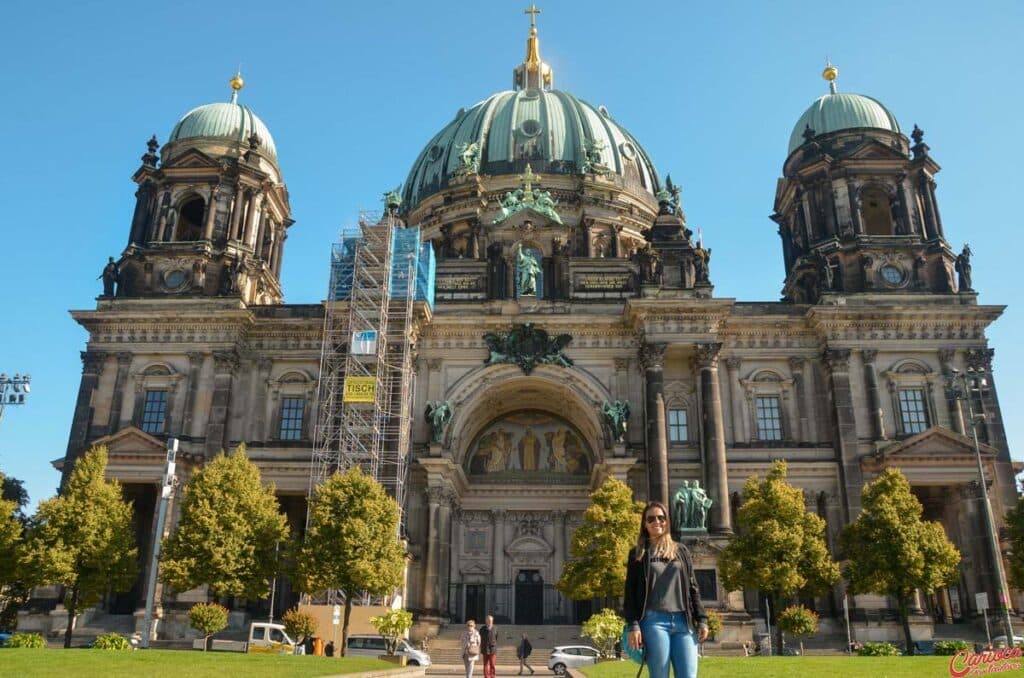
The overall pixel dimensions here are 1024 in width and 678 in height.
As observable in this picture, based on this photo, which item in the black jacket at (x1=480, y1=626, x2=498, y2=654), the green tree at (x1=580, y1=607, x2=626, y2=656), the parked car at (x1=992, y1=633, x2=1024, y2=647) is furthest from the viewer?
the parked car at (x1=992, y1=633, x2=1024, y2=647)

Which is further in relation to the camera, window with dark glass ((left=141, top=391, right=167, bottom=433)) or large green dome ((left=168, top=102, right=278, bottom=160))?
large green dome ((left=168, top=102, right=278, bottom=160))

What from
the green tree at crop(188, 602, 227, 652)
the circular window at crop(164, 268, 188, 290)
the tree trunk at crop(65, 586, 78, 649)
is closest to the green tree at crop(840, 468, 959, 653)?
the green tree at crop(188, 602, 227, 652)

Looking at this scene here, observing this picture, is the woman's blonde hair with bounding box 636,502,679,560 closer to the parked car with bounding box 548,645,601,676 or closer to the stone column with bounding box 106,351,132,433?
the parked car with bounding box 548,645,601,676

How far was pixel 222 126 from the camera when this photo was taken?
4962cm

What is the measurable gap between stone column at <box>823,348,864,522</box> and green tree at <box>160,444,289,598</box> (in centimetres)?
2511

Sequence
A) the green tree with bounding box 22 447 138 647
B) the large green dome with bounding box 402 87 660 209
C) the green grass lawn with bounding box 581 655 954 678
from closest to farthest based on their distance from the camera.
A: 1. the green grass lawn with bounding box 581 655 954 678
2. the green tree with bounding box 22 447 138 647
3. the large green dome with bounding box 402 87 660 209

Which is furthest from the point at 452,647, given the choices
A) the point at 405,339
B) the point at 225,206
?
the point at 225,206

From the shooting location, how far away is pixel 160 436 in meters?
42.1

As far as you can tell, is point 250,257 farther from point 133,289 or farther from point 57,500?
point 57,500

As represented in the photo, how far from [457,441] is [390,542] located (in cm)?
1092

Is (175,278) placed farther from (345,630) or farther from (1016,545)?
(1016,545)

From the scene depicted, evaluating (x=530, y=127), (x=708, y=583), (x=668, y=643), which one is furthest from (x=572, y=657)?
(x=530, y=127)

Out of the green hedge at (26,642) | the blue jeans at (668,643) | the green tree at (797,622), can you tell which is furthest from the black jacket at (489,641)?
the green hedge at (26,642)

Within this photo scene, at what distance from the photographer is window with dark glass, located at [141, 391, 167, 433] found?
42.6 metres
